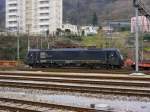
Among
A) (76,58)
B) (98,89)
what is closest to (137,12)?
(98,89)

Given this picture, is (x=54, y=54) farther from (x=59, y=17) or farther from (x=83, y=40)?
(x=59, y=17)

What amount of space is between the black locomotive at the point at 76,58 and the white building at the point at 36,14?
301 ft

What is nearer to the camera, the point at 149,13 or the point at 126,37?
the point at 149,13

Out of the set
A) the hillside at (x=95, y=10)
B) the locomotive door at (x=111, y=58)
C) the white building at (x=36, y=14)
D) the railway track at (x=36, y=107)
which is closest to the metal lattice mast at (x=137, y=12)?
the locomotive door at (x=111, y=58)

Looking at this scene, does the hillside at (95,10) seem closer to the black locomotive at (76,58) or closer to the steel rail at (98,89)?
the black locomotive at (76,58)

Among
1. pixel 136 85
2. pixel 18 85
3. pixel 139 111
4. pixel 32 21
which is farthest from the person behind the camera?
pixel 32 21

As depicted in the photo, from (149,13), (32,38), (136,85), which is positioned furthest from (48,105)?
(32,38)

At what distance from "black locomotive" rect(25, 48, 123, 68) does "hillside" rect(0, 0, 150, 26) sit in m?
118

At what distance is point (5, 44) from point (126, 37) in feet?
108

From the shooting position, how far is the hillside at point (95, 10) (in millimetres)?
176000

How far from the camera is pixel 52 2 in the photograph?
152 metres

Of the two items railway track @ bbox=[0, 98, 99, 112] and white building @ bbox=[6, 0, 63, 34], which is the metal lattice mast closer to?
railway track @ bbox=[0, 98, 99, 112]

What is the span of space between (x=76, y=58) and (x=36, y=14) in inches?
3989

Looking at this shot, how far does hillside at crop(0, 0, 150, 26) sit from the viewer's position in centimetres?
17600
